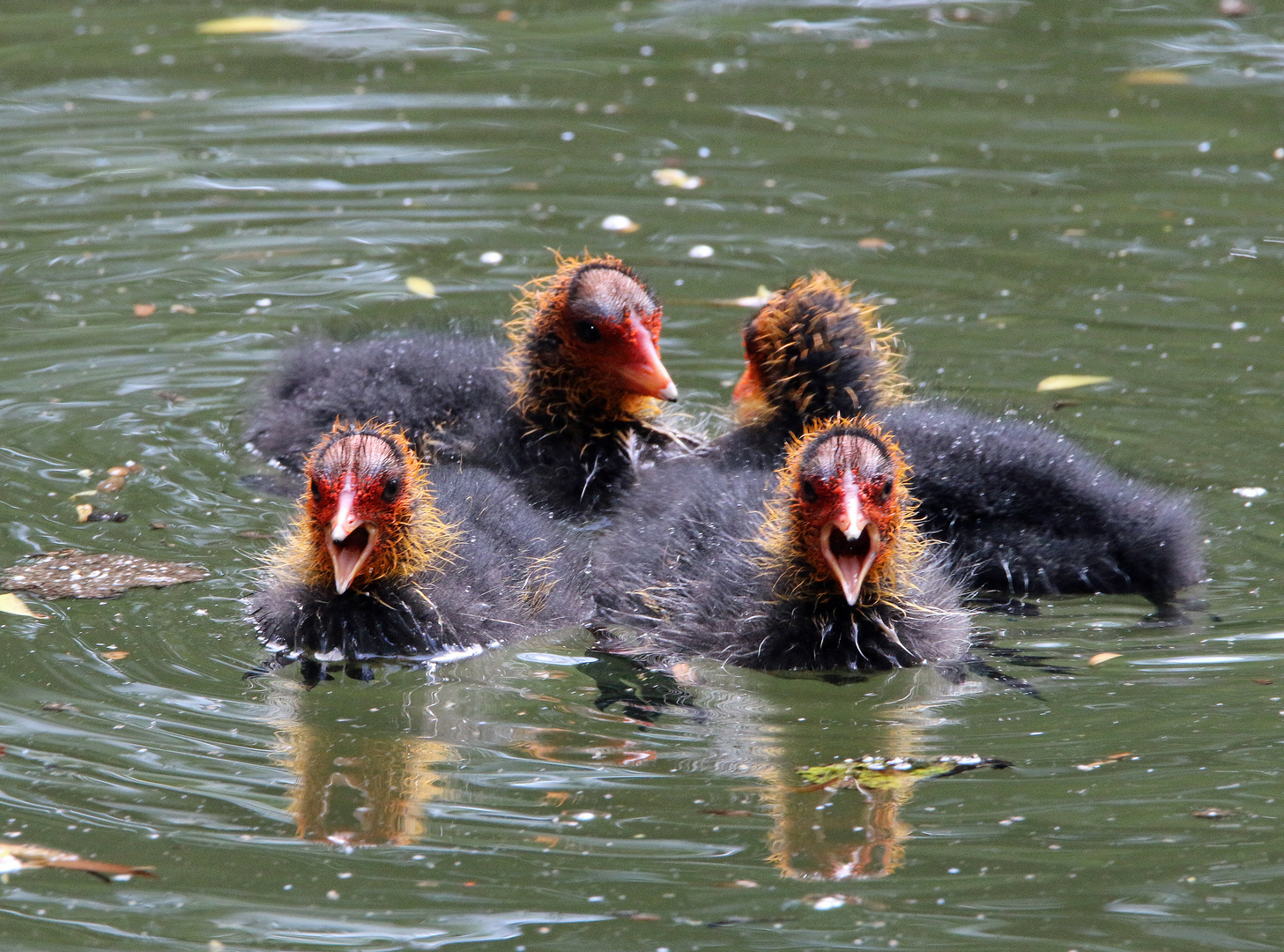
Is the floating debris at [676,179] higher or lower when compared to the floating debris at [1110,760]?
higher

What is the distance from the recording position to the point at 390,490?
4711 mm

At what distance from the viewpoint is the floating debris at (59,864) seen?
3791 millimetres

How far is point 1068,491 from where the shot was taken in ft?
17.1

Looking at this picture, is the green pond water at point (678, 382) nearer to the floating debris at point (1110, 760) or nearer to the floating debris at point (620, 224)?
the floating debris at point (1110, 760)

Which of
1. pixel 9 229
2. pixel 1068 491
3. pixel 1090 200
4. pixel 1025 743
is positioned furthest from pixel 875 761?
pixel 9 229

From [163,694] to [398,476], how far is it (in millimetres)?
844

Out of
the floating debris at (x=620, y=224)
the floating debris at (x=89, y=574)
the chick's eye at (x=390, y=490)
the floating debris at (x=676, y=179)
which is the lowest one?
the floating debris at (x=89, y=574)

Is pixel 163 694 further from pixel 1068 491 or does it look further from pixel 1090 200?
pixel 1090 200

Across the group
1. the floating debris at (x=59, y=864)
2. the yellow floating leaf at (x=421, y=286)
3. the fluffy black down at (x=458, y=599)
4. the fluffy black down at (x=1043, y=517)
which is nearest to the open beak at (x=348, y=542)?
the fluffy black down at (x=458, y=599)

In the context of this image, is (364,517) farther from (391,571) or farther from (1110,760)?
(1110,760)

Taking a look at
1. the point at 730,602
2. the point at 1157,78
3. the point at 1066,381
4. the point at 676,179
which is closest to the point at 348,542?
the point at 730,602

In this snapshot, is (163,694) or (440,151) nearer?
(163,694)

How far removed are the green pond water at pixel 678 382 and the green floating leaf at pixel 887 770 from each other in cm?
6

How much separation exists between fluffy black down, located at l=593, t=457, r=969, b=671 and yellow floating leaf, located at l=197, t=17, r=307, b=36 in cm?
643
